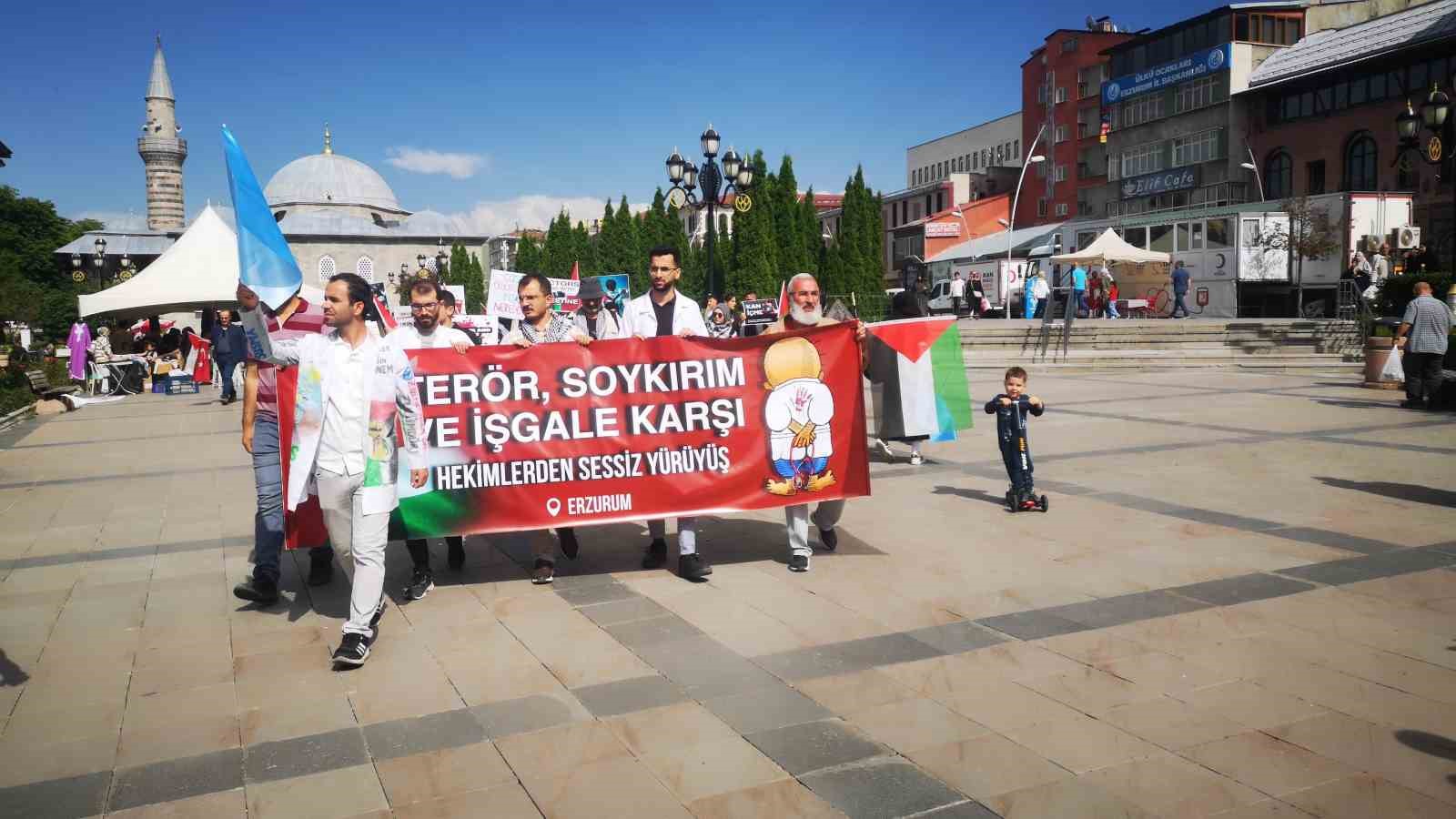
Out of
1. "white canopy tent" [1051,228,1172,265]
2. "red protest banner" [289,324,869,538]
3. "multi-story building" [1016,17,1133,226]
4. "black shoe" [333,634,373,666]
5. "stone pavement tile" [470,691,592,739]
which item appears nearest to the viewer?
"stone pavement tile" [470,691,592,739]

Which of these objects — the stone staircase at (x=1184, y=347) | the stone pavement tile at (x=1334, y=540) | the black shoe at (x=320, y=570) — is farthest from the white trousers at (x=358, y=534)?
the stone staircase at (x=1184, y=347)

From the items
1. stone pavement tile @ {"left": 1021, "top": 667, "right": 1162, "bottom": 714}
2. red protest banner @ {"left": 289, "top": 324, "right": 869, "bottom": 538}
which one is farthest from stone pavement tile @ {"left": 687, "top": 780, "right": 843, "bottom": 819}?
red protest banner @ {"left": 289, "top": 324, "right": 869, "bottom": 538}

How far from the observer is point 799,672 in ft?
15.6

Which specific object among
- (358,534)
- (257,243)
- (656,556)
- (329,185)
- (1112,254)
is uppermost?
(329,185)

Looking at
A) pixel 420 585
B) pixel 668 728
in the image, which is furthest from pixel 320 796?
pixel 420 585

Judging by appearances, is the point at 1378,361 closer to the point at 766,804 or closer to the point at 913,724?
the point at 913,724

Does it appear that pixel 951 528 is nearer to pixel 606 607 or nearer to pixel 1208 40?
pixel 606 607

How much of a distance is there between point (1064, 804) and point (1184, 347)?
24.2 m

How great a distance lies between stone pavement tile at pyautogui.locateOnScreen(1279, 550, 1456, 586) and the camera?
6.09 meters

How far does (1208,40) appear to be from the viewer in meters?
50.5

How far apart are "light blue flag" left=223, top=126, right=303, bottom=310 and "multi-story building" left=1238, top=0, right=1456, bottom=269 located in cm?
3891

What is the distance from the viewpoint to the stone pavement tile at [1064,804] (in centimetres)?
338

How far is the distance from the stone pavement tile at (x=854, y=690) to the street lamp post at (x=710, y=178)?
696 inches

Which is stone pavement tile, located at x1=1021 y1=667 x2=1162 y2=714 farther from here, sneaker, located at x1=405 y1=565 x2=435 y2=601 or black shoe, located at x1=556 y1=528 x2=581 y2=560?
sneaker, located at x1=405 y1=565 x2=435 y2=601
